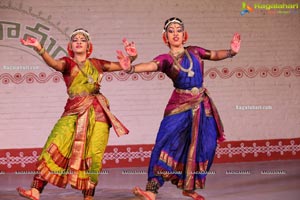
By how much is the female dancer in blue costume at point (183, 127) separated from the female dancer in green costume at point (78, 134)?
0.32m

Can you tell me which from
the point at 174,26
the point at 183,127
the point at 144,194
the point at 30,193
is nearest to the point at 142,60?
the point at 174,26

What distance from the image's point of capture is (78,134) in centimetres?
657

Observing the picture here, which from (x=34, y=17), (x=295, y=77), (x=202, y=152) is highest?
(x=34, y=17)

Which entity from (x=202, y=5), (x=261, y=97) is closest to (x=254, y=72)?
(x=261, y=97)

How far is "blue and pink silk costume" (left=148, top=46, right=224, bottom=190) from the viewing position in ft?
21.6

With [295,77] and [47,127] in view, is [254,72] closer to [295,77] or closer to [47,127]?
[295,77]

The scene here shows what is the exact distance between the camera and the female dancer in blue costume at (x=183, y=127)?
657 centimetres

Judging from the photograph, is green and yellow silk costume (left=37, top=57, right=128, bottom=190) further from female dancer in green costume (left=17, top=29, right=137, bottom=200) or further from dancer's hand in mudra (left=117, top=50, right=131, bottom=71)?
dancer's hand in mudra (left=117, top=50, right=131, bottom=71)

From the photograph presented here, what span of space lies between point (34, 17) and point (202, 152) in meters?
2.18

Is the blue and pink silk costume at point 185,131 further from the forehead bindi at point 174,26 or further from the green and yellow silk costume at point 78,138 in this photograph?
the green and yellow silk costume at point 78,138

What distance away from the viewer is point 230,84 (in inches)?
317

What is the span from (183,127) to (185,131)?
→ 0.11ft

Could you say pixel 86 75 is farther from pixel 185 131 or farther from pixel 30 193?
pixel 30 193

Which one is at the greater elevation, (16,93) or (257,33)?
(257,33)
